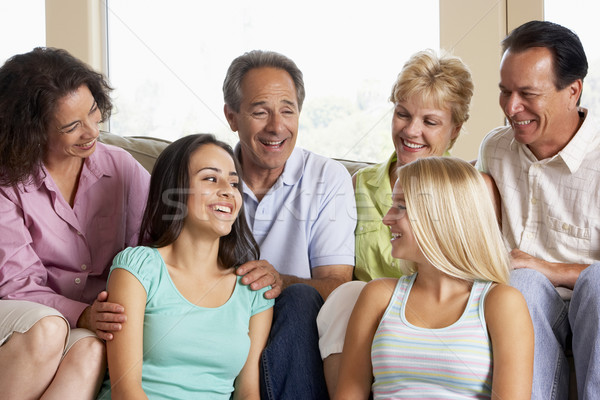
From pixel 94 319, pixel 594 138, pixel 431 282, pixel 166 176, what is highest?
pixel 594 138

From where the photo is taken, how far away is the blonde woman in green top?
2.15 m

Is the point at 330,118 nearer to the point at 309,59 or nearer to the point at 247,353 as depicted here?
the point at 309,59

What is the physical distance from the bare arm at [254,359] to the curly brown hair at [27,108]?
795mm

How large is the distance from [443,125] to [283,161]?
0.56 meters

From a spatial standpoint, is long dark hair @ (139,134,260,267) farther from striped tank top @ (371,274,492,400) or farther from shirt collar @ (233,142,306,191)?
striped tank top @ (371,274,492,400)

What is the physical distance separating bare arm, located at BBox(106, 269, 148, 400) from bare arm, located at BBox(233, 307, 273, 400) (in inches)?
11.0

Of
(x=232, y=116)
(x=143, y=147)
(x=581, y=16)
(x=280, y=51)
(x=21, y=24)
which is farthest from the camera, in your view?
(x=21, y=24)

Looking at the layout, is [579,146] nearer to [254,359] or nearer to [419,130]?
[419,130]

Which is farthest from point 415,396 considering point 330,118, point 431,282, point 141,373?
point 330,118

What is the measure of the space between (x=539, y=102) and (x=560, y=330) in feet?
2.34

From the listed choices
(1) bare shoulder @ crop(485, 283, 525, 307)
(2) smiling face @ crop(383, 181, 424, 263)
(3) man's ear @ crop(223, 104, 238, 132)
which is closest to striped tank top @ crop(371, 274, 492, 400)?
(1) bare shoulder @ crop(485, 283, 525, 307)

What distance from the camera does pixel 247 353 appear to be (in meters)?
1.70

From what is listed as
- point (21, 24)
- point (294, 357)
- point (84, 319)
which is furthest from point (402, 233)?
point (21, 24)

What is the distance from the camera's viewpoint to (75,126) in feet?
6.28
